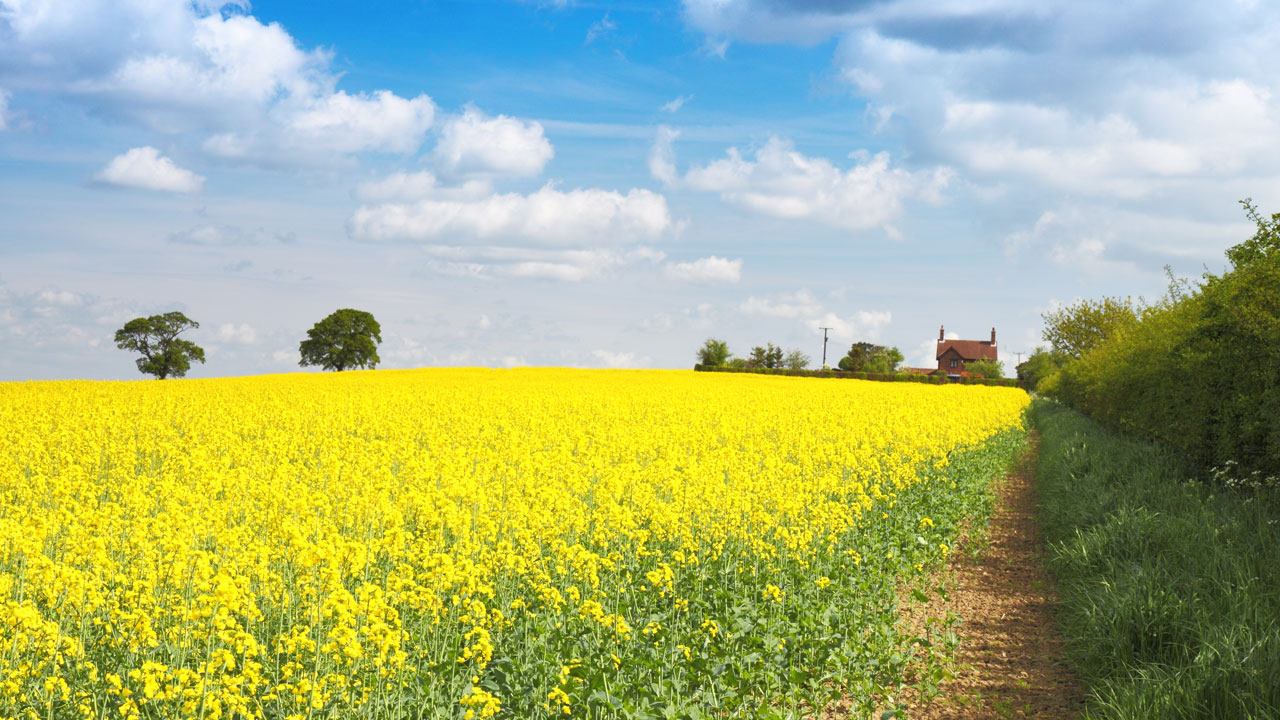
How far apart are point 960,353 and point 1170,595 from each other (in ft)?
361

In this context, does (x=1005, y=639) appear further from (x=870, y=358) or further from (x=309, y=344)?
(x=870, y=358)

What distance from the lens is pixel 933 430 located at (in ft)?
63.6

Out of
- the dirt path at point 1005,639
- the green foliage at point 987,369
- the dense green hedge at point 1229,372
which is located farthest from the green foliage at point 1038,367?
the dirt path at point 1005,639

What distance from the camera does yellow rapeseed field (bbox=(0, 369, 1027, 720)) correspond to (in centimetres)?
546

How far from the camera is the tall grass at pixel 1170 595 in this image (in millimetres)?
5820

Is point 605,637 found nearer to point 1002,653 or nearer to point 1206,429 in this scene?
point 1002,653

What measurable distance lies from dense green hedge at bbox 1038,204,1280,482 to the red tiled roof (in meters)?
97.0

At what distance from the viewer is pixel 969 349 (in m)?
111

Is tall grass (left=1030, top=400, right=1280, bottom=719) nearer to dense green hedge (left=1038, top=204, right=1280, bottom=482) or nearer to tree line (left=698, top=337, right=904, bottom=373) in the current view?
dense green hedge (left=1038, top=204, right=1280, bottom=482)

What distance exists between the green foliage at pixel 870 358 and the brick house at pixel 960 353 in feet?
38.1

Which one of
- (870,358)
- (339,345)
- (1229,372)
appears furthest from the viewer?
(870,358)

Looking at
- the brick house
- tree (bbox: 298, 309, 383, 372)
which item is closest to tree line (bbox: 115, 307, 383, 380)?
tree (bbox: 298, 309, 383, 372)

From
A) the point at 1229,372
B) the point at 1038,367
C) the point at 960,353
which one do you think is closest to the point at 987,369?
the point at 1038,367

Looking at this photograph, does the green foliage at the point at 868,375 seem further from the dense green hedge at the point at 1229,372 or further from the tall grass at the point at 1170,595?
the tall grass at the point at 1170,595
